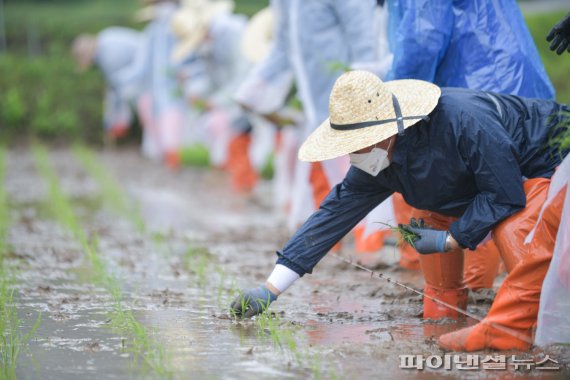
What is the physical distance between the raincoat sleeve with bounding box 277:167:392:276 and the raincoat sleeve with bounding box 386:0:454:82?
77 centimetres

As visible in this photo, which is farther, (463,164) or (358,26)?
(358,26)

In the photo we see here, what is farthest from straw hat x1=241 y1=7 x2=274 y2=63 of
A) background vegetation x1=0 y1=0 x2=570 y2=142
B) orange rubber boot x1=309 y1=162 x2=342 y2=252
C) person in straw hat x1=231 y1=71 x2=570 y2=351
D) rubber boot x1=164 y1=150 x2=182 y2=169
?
background vegetation x1=0 y1=0 x2=570 y2=142

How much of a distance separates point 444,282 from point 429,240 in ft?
1.58

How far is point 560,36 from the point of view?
158 inches

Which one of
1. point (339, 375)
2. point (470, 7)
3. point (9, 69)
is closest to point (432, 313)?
point (339, 375)

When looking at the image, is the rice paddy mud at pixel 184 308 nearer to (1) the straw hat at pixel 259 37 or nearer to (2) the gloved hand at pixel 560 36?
(2) the gloved hand at pixel 560 36

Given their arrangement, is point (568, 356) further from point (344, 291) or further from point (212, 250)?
point (212, 250)

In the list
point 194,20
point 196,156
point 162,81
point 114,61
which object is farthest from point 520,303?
point 114,61

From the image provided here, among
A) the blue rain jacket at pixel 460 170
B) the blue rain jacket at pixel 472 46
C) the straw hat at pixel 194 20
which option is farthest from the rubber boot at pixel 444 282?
the straw hat at pixel 194 20

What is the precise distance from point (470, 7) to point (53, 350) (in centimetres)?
232

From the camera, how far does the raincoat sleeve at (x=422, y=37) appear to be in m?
4.63

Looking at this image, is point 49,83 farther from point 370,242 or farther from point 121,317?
point 121,317

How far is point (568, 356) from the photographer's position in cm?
353

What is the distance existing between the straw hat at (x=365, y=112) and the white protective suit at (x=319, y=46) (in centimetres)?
210
